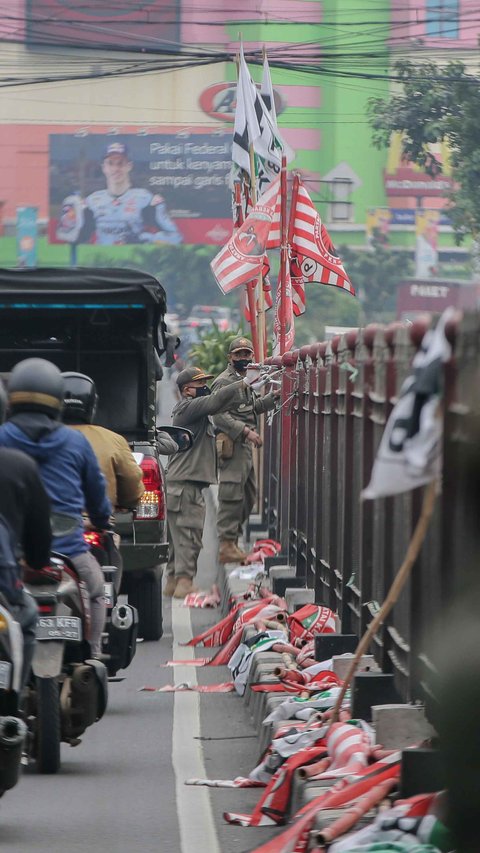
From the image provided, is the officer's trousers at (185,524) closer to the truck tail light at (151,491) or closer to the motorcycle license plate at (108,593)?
the truck tail light at (151,491)

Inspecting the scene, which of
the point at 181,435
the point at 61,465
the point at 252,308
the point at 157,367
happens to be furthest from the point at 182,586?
the point at 61,465

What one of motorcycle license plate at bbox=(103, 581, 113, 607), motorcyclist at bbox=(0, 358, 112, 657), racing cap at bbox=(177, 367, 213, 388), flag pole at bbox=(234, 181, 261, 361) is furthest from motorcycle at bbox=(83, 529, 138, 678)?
flag pole at bbox=(234, 181, 261, 361)

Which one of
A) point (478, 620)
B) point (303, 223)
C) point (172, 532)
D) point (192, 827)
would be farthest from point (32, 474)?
point (303, 223)

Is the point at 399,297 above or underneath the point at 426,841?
underneath

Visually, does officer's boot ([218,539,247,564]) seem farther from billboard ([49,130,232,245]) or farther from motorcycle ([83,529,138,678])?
billboard ([49,130,232,245])

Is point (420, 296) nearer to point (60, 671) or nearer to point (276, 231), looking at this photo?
point (276, 231)

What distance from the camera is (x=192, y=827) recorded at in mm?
6520

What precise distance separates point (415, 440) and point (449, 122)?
3214 centimetres

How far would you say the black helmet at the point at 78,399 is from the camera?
9.11 metres

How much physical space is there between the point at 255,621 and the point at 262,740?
2.98 m

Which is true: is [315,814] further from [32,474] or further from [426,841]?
[32,474]

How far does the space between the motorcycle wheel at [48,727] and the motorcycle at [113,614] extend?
93 cm

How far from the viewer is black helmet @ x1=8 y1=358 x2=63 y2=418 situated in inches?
287

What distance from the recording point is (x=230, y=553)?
1559 cm
